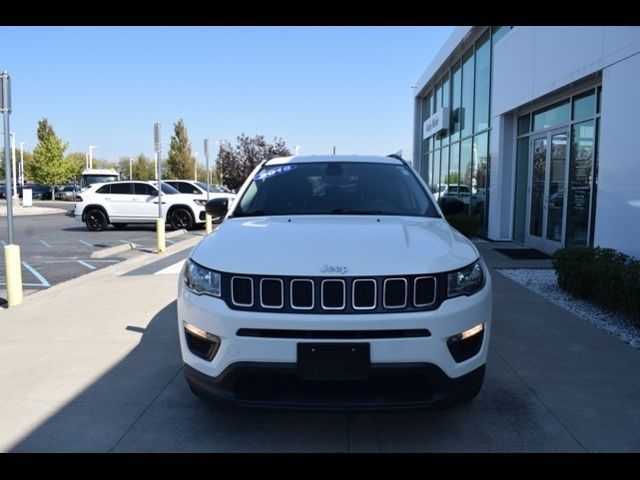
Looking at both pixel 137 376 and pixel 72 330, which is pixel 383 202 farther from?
pixel 72 330

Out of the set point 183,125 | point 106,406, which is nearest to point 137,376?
point 106,406

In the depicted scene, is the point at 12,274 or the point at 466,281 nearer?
the point at 466,281

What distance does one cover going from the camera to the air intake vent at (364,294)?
280 cm

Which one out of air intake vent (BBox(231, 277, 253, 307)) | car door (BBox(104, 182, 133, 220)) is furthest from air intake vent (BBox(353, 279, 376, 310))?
car door (BBox(104, 182, 133, 220))

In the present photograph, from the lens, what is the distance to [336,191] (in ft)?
13.9

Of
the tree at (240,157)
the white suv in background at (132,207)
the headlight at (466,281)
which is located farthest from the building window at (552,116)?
the tree at (240,157)

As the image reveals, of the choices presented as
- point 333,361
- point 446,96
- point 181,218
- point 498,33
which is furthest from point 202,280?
point 446,96

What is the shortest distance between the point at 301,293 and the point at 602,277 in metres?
4.44

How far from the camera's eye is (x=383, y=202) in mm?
4160

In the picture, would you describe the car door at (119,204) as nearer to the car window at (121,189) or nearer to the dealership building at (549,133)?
the car window at (121,189)

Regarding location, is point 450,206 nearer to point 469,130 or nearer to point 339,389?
point 339,389

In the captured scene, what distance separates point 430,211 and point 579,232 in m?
6.40

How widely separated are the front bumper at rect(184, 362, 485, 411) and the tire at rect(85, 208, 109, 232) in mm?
15869

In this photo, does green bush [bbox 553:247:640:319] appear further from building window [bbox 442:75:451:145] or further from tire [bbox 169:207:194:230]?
tire [bbox 169:207:194:230]
